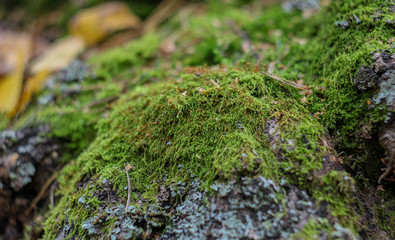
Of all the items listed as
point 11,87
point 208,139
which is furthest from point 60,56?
point 208,139

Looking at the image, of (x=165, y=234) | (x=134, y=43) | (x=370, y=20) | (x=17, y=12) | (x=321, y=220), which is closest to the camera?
(x=321, y=220)

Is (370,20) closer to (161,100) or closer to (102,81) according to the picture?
(161,100)

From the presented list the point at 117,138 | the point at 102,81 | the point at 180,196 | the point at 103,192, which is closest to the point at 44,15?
the point at 102,81

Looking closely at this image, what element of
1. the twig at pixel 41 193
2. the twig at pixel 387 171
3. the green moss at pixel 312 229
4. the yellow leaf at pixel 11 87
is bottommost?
the twig at pixel 41 193

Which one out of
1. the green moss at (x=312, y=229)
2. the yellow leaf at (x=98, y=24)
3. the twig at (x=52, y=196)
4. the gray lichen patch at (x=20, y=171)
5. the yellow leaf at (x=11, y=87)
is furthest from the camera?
the yellow leaf at (x=98, y=24)

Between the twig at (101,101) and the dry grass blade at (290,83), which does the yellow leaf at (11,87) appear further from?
the dry grass blade at (290,83)

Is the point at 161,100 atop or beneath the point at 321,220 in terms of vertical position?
atop

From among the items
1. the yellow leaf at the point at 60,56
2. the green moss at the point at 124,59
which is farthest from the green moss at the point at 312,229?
the yellow leaf at the point at 60,56

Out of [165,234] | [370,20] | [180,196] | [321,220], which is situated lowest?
[165,234]
